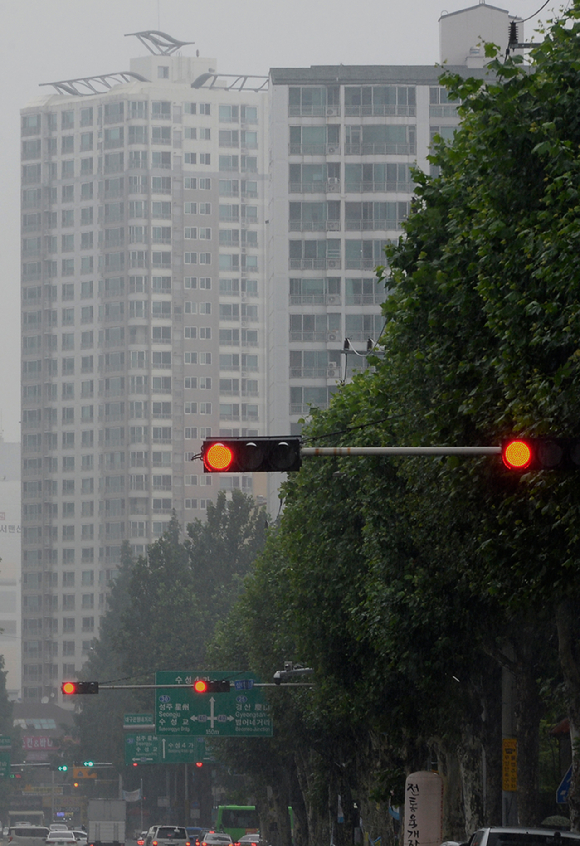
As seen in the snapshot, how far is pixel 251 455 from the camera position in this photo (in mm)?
13188

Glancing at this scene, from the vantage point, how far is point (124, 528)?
174000 mm

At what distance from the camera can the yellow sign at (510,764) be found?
27.6m

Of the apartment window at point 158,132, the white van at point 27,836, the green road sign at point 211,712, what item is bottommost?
the white van at point 27,836

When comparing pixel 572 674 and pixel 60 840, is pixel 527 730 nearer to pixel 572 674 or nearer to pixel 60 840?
pixel 572 674

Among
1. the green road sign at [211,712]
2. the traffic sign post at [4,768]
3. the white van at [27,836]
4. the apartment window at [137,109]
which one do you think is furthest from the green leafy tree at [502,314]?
the apartment window at [137,109]

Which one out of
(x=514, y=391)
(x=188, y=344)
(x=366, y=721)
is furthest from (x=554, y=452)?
(x=188, y=344)

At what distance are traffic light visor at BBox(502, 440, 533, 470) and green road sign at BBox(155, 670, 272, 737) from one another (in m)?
40.6

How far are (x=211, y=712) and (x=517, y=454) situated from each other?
42.0 metres

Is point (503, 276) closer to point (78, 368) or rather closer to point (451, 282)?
point (451, 282)

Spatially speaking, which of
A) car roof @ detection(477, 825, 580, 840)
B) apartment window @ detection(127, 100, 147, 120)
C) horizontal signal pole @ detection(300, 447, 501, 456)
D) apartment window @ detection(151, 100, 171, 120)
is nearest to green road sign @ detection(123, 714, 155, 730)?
car roof @ detection(477, 825, 580, 840)

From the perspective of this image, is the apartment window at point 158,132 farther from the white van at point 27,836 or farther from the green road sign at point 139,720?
the white van at point 27,836

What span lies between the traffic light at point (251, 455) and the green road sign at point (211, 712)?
39782 millimetres

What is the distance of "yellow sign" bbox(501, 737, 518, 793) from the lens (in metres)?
27.6

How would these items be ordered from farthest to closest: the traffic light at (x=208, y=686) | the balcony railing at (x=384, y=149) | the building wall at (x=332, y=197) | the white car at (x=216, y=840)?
the balcony railing at (x=384, y=149), the building wall at (x=332, y=197), the white car at (x=216, y=840), the traffic light at (x=208, y=686)
